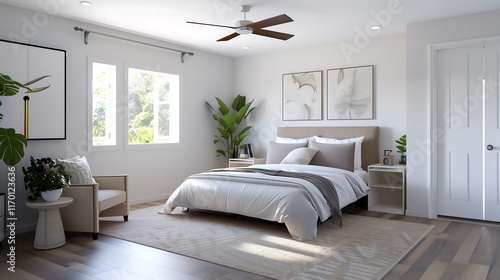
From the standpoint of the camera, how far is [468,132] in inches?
176

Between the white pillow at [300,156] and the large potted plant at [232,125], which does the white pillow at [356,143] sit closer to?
the white pillow at [300,156]

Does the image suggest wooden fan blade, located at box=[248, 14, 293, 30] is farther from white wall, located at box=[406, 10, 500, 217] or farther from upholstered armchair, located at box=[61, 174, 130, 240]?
upholstered armchair, located at box=[61, 174, 130, 240]

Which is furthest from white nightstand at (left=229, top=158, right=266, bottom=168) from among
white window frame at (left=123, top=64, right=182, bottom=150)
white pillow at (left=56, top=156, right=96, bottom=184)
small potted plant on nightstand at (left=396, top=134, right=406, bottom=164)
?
white pillow at (left=56, top=156, right=96, bottom=184)

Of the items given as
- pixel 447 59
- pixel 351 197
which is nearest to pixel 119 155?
pixel 351 197

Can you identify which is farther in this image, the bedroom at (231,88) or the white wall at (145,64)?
the bedroom at (231,88)

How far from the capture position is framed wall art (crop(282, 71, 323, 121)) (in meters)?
6.18

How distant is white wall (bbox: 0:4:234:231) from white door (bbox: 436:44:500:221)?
3747 mm

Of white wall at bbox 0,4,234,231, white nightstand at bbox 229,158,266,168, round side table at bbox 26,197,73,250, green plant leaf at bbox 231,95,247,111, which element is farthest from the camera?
green plant leaf at bbox 231,95,247,111

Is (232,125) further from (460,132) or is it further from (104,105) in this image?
(460,132)

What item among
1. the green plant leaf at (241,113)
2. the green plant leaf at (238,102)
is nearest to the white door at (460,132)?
the green plant leaf at (241,113)

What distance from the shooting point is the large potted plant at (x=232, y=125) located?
6676mm

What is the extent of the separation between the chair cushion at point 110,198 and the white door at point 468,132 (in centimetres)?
391

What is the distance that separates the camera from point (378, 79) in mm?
5633

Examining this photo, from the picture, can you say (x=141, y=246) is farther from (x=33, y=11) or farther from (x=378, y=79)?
(x=378, y=79)
